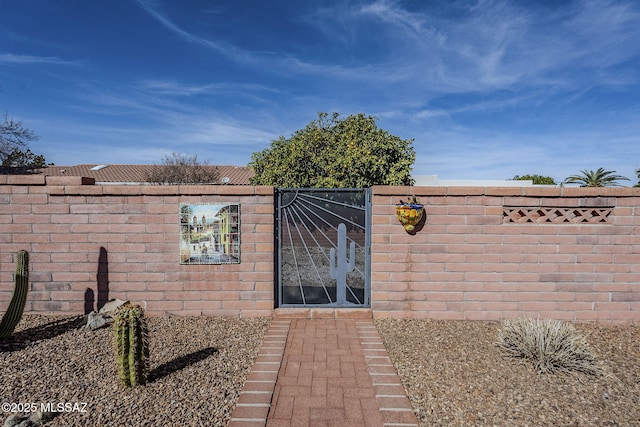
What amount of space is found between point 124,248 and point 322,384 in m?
3.68

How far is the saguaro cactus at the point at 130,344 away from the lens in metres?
3.21

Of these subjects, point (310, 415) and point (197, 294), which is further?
point (197, 294)

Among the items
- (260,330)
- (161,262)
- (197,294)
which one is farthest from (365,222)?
(161,262)

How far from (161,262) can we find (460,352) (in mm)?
4241

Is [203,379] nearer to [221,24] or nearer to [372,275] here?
[372,275]

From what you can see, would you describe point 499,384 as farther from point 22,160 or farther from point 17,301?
point 22,160

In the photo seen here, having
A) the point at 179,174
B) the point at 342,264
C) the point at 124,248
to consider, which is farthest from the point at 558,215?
the point at 179,174

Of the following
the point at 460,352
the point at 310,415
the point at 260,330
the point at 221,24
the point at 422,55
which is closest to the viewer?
the point at 310,415

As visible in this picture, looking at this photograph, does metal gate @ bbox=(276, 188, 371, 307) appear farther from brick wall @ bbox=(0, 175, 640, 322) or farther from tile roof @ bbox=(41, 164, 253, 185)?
tile roof @ bbox=(41, 164, 253, 185)

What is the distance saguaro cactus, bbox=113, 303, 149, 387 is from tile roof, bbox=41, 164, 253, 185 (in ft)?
87.7

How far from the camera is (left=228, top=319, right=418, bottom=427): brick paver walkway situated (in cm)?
292

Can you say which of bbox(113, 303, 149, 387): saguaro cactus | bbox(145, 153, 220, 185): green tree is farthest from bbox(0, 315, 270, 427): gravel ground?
bbox(145, 153, 220, 185): green tree

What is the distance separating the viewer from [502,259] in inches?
210

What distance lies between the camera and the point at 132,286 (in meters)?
5.43
